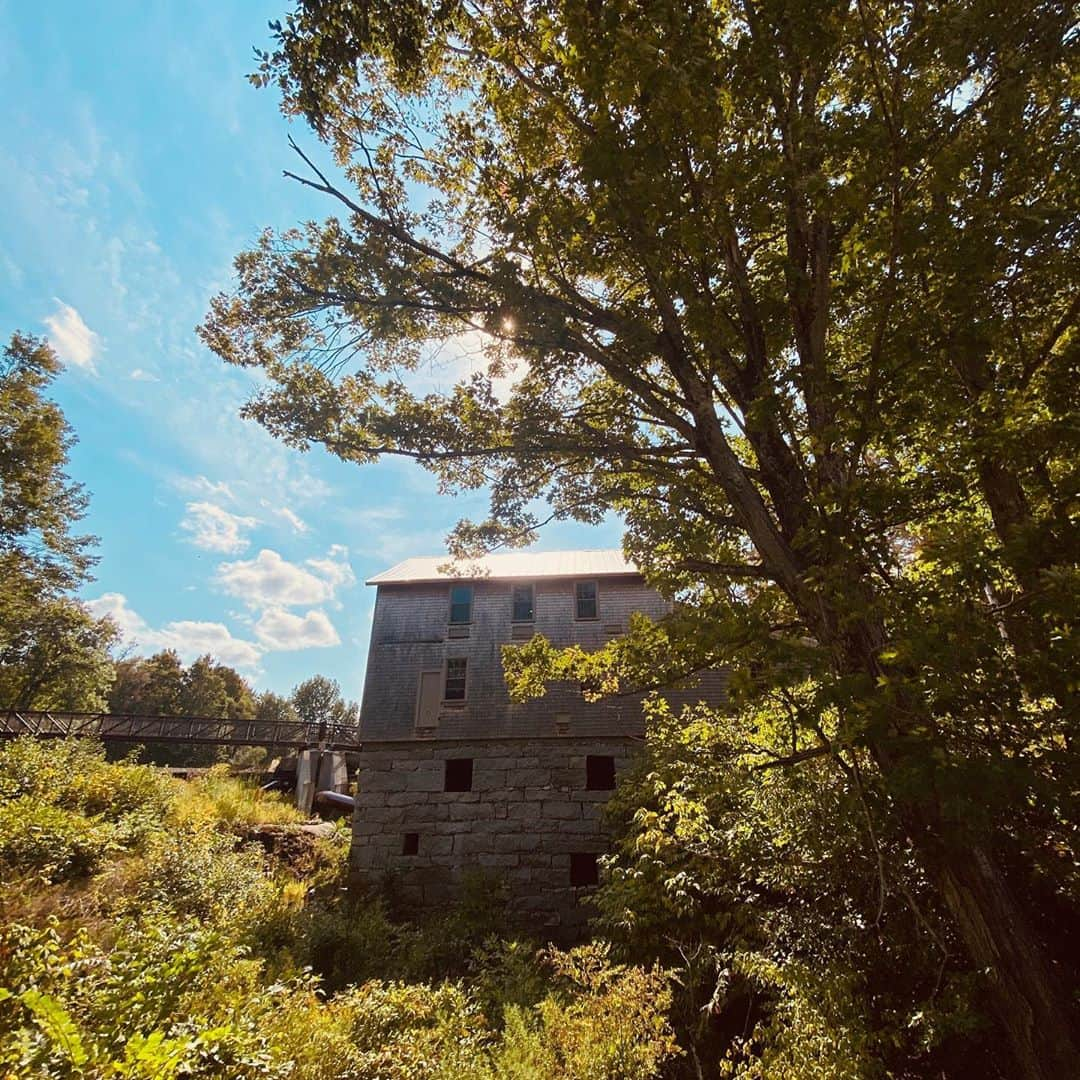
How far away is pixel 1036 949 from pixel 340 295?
784 cm

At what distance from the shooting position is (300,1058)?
3.97 m

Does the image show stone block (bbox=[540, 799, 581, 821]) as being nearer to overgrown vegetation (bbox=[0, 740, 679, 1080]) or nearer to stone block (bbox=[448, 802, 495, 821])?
stone block (bbox=[448, 802, 495, 821])

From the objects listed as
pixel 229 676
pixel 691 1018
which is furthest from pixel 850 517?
pixel 229 676

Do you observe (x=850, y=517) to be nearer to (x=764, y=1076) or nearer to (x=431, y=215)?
(x=764, y=1076)

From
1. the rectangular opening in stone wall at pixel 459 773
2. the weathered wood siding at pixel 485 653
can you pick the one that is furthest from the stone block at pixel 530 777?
the rectangular opening in stone wall at pixel 459 773

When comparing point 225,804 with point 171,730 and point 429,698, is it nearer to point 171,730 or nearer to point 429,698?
point 429,698

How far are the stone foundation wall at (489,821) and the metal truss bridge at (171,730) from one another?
368cm

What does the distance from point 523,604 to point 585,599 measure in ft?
5.89

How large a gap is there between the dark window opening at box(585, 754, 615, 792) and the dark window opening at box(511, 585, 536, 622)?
4.08m

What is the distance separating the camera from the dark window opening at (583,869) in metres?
12.2

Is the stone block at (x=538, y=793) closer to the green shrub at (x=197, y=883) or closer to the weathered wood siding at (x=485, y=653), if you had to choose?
the weathered wood siding at (x=485, y=653)

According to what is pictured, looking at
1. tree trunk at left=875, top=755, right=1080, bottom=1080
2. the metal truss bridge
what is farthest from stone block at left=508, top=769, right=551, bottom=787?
tree trunk at left=875, top=755, right=1080, bottom=1080

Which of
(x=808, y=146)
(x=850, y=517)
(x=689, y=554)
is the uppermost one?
(x=808, y=146)

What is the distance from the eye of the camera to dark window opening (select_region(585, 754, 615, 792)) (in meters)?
13.1
